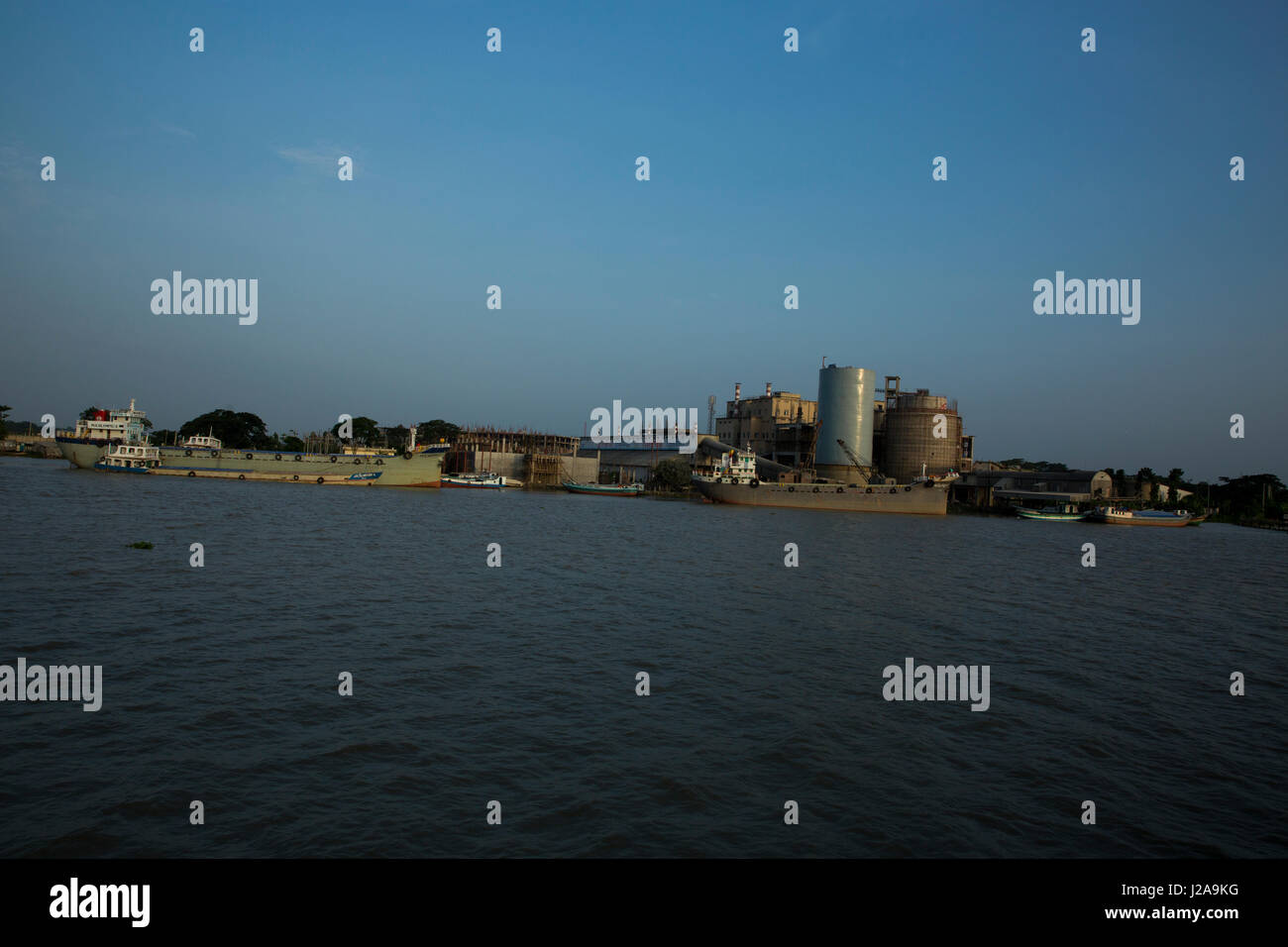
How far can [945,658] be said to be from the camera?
1583 centimetres

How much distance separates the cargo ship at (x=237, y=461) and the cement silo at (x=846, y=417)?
51.6 metres

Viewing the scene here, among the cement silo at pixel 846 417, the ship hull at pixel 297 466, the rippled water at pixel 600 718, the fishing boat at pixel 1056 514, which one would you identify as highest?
the cement silo at pixel 846 417

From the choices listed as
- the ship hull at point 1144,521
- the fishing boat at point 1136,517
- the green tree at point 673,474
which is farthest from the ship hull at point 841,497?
the ship hull at point 1144,521

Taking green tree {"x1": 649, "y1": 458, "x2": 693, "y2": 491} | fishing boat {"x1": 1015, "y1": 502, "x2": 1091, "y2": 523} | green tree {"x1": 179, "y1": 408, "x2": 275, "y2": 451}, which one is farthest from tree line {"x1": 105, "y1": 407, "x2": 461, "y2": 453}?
fishing boat {"x1": 1015, "y1": 502, "x2": 1091, "y2": 523}

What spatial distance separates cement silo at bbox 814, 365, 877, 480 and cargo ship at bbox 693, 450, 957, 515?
7450mm

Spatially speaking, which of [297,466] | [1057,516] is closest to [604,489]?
[297,466]

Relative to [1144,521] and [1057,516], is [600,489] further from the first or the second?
[1144,521]

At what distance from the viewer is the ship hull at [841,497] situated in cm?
8538

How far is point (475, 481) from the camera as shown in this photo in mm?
100438

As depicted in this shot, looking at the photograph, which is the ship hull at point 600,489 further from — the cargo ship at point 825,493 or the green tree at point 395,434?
the green tree at point 395,434

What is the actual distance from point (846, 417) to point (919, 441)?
10.7 meters

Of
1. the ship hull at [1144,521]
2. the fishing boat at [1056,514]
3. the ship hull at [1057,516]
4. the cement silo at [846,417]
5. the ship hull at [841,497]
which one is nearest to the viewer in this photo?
the ship hull at [841,497]
